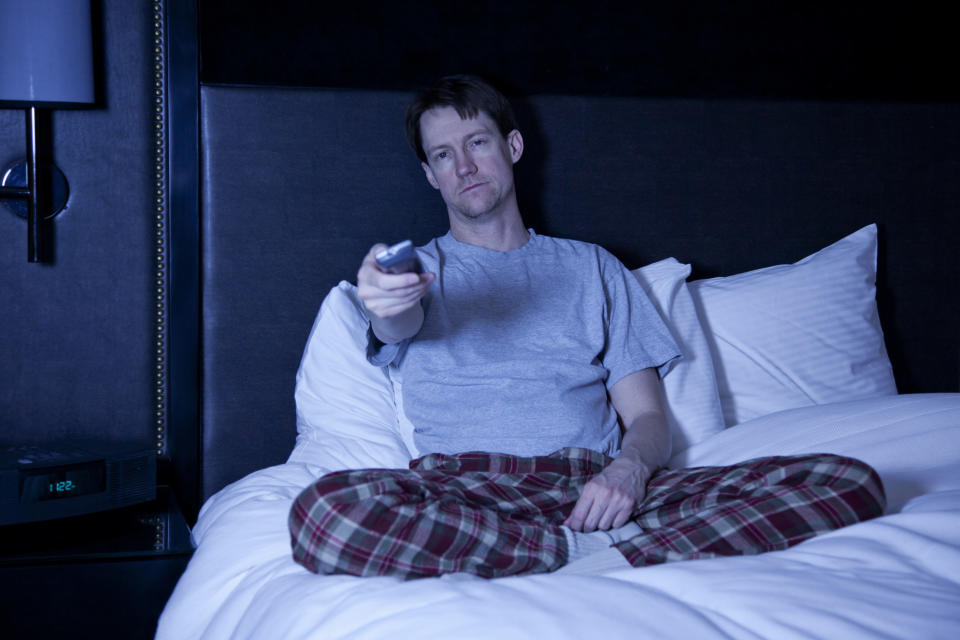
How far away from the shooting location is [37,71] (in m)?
1.51

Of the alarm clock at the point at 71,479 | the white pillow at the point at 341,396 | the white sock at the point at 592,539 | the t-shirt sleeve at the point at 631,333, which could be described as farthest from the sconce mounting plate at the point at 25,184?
the white sock at the point at 592,539

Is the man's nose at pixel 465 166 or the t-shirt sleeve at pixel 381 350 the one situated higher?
the man's nose at pixel 465 166

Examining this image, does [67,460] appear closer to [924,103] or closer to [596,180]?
[596,180]

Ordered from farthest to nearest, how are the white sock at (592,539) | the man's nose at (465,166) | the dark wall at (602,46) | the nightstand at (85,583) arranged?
1. the dark wall at (602,46)
2. the man's nose at (465,166)
3. the nightstand at (85,583)
4. the white sock at (592,539)

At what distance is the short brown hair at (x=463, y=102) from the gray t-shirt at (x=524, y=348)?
25 cm

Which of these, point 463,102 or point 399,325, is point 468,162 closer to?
point 463,102

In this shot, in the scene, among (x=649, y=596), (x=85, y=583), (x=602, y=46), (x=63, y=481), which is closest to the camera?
(x=649, y=596)

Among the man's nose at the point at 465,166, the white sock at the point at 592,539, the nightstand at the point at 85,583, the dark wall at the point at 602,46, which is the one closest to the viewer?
the white sock at the point at 592,539

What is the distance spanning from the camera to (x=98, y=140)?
1.68 meters

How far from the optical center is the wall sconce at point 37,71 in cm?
149

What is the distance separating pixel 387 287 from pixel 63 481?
2.51ft

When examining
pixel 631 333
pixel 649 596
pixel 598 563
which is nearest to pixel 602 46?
pixel 631 333

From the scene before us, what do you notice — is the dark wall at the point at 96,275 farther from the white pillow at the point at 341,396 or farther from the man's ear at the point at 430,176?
the man's ear at the point at 430,176

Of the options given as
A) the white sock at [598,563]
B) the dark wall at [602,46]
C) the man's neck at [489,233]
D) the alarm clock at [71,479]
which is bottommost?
the alarm clock at [71,479]
